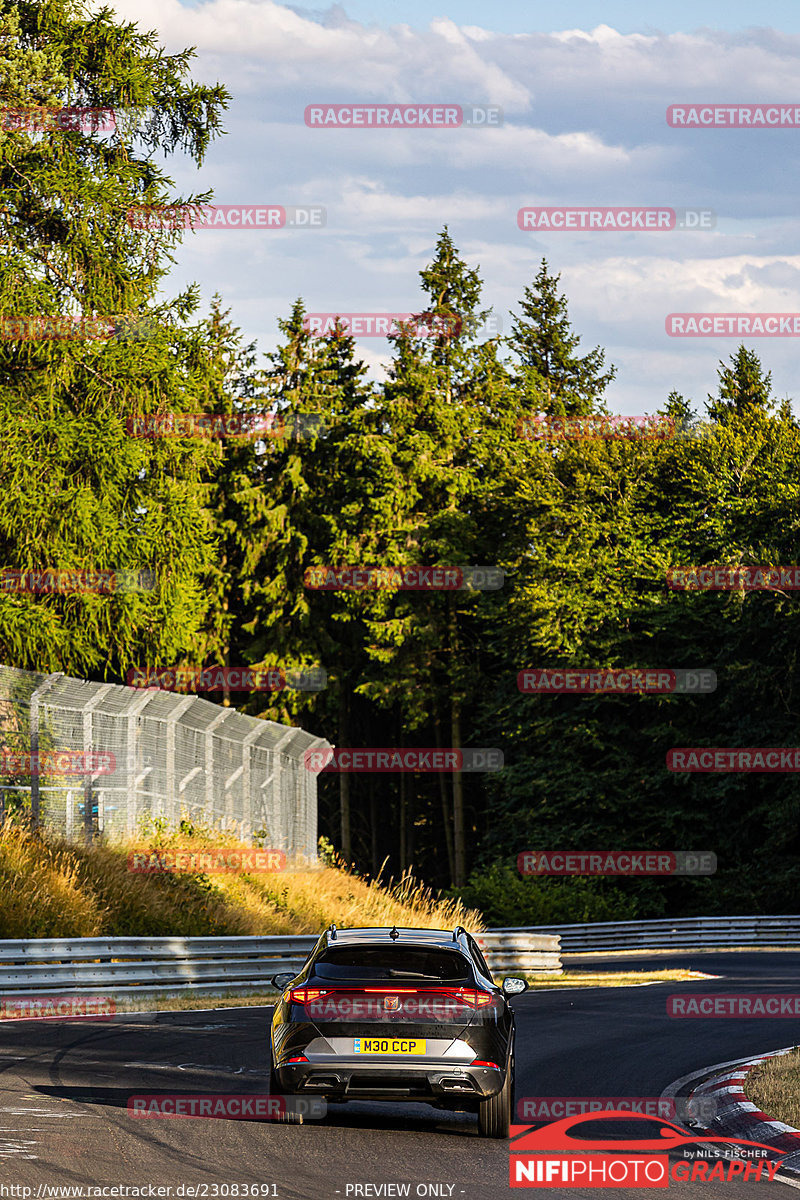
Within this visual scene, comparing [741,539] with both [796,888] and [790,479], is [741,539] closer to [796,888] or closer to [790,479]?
[790,479]

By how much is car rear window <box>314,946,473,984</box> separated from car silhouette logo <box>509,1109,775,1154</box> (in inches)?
44.1

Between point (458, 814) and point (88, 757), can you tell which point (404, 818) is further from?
point (88, 757)

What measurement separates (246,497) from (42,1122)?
48859 millimetres

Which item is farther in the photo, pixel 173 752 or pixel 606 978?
pixel 606 978

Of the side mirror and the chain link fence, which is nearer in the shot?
the side mirror

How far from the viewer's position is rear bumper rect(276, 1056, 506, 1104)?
30.5ft

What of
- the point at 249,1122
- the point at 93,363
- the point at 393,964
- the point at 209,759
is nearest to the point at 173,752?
the point at 209,759

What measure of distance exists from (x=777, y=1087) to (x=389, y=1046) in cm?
432

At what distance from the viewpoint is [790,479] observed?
5025 cm

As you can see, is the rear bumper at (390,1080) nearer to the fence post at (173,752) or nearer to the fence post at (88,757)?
the fence post at (88,757)

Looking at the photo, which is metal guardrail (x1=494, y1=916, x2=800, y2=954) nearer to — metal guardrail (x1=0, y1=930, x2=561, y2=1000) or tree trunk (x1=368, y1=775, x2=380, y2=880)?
metal guardrail (x1=0, y1=930, x2=561, y2=1000)

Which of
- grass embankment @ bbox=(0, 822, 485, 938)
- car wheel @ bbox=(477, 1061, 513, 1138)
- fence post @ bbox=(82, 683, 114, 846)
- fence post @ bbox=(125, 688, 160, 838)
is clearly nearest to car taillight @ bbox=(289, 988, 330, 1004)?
car wheel @ bbox=(477, 1061, 513, 1138)

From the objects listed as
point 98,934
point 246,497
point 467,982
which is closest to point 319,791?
point 246,497

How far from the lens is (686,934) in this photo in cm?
4128
